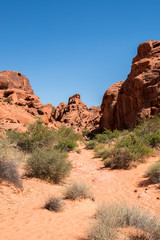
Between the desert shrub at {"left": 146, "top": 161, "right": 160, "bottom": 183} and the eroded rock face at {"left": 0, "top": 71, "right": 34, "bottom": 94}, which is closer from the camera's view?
the desert shrub at {"left": 146, "top": 161, "right": 160, "bottom": 183}

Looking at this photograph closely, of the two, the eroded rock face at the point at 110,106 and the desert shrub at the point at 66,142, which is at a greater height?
the eroded rock face at the point at 110,106

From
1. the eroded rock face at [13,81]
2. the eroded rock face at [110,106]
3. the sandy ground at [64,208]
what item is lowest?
the sandy ground at [64,208]

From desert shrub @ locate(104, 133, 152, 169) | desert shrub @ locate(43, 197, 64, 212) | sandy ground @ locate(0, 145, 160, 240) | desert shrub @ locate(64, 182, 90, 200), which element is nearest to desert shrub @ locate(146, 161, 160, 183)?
sandy ground @ locate(0, 145, 160, 240)

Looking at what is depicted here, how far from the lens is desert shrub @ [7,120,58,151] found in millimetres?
12688

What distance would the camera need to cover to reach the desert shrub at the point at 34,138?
12.7m

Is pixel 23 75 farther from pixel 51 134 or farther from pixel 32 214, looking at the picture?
pixel 32 214

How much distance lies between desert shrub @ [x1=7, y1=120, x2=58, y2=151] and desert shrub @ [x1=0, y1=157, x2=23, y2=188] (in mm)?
7035

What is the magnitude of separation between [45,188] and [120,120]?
24358mm

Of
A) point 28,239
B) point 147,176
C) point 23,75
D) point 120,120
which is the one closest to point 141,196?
point 147,176

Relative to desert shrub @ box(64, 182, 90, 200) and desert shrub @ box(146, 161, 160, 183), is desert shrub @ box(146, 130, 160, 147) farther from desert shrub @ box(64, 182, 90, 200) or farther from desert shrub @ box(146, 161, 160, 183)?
desert shrub @ box(64, 182, 90, 200)

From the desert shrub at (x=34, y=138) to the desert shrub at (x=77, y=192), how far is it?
300 inches

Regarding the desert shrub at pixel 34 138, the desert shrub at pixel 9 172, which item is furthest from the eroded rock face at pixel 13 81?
the desert shrub at pixel 9 172

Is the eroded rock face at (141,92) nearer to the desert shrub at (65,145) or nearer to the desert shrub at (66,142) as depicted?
the desert shrub at (66,142)

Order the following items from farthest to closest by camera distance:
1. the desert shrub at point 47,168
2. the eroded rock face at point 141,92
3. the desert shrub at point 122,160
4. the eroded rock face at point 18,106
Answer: the eroded rock face at point 141,92, the eroded rock face at point 18,106, the desert shrub at point 122,160, the desert shrub at point 47,168
